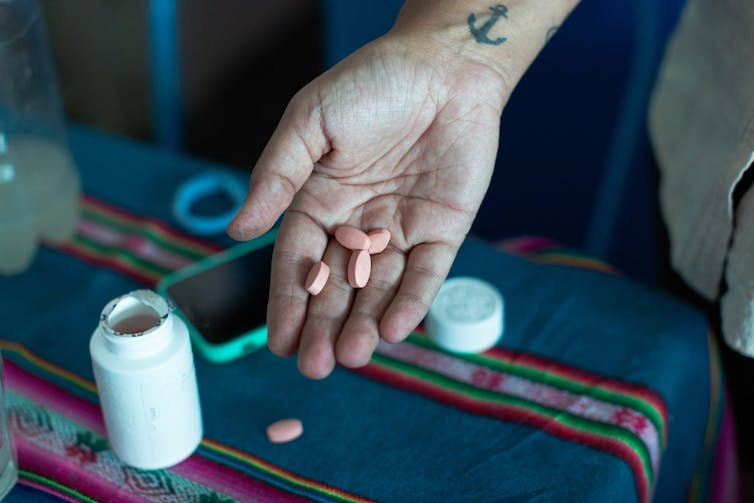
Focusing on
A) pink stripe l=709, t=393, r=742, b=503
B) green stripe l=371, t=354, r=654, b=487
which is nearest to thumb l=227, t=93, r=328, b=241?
green stripe l=371, t=354, r=654, b=487

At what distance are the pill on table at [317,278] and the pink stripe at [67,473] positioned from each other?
237 millimetres

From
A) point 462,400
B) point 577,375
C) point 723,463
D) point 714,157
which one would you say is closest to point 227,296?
point 462,400

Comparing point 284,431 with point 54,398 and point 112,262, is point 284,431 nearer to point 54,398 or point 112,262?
point 54,398

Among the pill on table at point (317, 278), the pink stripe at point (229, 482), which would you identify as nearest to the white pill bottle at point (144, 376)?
the pink stripe at point (229, 482)

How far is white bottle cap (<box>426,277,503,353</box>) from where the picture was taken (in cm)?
84

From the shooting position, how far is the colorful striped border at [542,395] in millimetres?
754

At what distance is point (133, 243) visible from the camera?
1.02 m

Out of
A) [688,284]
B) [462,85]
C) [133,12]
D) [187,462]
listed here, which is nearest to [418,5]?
[462,85]

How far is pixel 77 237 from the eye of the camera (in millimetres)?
1043

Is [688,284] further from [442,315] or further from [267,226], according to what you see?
[267,226]

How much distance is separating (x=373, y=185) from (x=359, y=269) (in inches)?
5.0

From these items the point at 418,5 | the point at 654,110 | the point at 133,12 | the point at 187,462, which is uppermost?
the point at 418,5

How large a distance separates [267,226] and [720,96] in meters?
0.51

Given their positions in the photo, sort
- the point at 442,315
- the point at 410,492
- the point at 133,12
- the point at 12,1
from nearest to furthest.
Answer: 1. the point at 410,492
2. the point at 442,315
3. the point at 12,1
4. the point at 133,12
